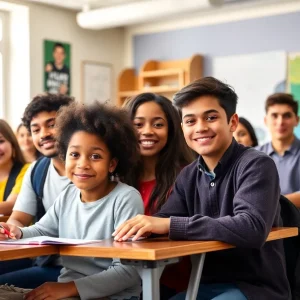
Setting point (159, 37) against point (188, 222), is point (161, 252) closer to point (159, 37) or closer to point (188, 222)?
point (188, 222)

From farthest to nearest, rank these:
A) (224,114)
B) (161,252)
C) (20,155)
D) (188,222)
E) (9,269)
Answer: (20,155)
(9,269)
(224,114)
(188,222)
(161,252)

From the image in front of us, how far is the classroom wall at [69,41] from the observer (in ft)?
22.4

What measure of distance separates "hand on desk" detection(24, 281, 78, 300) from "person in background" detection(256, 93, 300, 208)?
227 cm

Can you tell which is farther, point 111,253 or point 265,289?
point 265,289

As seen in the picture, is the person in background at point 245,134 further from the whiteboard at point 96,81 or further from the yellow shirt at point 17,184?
the whiteboard at point 96,81

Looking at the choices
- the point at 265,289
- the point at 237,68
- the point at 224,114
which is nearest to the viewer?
the point at 265,289

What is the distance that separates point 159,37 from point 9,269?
16.8 ft

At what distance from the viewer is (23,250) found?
1.70 m

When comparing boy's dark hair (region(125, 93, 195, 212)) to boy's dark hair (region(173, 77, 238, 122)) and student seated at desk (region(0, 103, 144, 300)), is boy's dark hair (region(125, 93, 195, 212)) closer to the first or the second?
student seated at desk (region(0, 103, 144, 300))

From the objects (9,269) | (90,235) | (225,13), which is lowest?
(9,269)

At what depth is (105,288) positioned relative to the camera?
1918 millimetres

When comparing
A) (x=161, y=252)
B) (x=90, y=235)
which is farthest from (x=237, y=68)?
(x=161, y=252)

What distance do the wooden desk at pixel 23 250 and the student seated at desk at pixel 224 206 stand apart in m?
0.19

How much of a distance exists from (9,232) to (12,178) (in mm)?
1262
